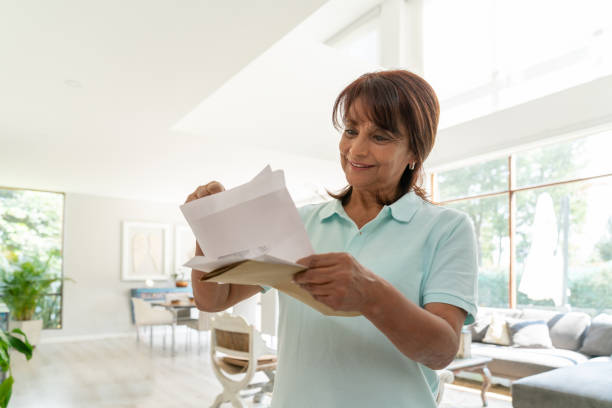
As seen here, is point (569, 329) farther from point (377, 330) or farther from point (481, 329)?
point (377, 330)

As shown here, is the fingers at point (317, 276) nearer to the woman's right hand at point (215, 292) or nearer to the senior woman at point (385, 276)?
the senior woman at point (385, 276)

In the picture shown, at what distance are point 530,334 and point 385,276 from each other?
220 inches

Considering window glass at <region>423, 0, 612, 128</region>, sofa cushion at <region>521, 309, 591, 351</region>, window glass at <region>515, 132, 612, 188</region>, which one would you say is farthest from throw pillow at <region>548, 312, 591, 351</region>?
window glass at <region>423, 0, 612, 128</region>

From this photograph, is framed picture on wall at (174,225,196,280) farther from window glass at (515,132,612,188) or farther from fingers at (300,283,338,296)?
fingers at (300,283,338,296)

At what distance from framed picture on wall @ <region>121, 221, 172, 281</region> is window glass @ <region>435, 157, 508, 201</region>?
5.73 m

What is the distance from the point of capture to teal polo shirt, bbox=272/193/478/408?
741 mm

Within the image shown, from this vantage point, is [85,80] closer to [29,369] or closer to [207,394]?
[207,394]

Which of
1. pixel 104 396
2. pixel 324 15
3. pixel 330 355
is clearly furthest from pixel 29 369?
pixel 330 355

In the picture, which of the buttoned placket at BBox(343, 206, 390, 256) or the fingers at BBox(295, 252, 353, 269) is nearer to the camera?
the fingers at BBox(295, 252, 353, 269)

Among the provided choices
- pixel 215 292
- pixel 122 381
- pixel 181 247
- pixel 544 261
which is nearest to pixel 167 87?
pixel 215 292

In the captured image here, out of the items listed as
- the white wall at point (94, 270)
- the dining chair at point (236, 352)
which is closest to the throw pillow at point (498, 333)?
the dining chair at point (236, 352)

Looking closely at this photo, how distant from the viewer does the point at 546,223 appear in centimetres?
659

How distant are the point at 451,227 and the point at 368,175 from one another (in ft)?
0.55

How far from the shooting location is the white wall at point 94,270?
895cm
